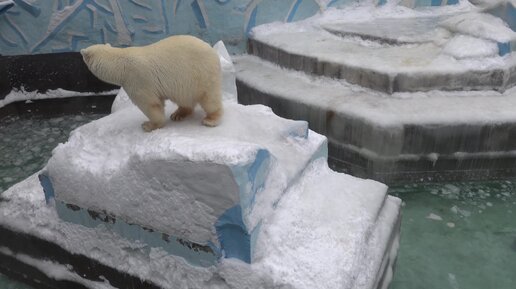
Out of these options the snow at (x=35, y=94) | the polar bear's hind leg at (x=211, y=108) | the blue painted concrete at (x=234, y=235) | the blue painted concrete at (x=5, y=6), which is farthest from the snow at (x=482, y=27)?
the blue painted concrete at (x=5, y=6)

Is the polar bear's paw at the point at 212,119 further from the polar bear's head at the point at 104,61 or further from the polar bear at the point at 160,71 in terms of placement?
the polar bear's head at the point at 104,61

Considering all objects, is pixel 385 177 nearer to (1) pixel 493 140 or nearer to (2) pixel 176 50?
(1) pixel 493 140

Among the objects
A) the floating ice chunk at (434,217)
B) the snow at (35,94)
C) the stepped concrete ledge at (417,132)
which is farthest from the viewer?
the snow at (35,94)

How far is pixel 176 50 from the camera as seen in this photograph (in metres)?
2.33

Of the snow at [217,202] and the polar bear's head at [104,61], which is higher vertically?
the polar bear's head at [104,61]

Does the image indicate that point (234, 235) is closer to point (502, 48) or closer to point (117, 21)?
point (502, 48)

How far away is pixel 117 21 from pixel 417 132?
398 centimetres

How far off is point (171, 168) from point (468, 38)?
163 inches

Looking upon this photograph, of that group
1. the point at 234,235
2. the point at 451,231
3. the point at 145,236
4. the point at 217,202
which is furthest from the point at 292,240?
the point at 451,231

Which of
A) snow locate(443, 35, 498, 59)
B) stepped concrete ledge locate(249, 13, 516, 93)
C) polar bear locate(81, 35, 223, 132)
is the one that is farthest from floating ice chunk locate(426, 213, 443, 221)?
polar bear locate(81, 35, 223, 132)

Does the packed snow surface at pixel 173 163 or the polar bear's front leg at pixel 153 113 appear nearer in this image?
the packed snow surface at pixel 173 163

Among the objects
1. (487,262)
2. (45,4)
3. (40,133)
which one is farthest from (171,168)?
(45,4)

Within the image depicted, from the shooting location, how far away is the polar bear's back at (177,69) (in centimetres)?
228

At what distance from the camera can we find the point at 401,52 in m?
5.04
